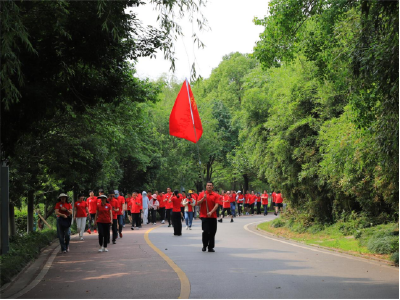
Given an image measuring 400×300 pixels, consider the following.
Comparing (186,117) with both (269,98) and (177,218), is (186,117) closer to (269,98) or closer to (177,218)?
(177,218)

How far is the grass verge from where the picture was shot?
12891 millimetres

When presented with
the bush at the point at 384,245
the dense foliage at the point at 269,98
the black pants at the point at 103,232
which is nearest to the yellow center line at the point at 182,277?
the black pants at the point at 103,232

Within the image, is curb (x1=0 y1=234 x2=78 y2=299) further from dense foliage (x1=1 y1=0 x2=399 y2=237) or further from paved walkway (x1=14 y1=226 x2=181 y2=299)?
dense foliage (x1=1 y1=0 x2=399 y2=237)

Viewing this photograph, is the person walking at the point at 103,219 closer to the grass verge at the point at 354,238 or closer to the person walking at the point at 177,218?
the person walking at the point at 177,218

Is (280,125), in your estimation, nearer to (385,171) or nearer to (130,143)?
(130,143)

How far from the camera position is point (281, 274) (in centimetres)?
1007

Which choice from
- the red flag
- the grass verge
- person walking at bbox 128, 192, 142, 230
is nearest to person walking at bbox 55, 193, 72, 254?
the red flag

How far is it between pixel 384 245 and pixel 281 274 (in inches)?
164

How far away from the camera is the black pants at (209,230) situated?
1409 centimetres

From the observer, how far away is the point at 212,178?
63875 mm

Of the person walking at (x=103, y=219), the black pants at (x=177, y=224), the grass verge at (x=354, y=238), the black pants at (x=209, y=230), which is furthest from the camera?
the black pants at (x=177, y=224)

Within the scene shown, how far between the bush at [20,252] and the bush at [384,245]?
27.9 feet

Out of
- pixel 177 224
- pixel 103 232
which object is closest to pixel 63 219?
pixel 103 232

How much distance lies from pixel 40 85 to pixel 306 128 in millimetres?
13861
